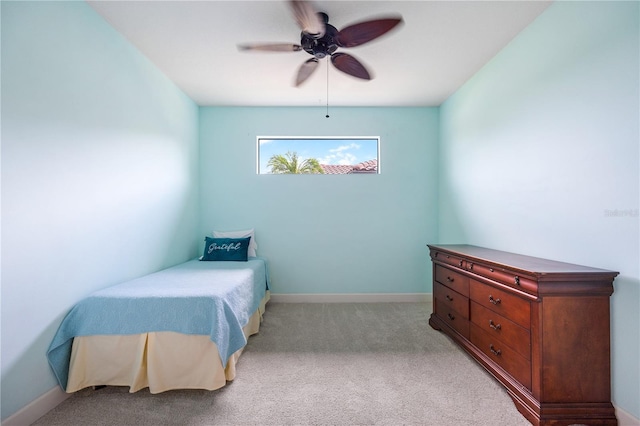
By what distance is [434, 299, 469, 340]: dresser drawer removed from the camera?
2.36m

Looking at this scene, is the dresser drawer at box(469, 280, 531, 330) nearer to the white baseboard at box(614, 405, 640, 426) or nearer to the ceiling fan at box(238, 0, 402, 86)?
the white baseboard at box(614, 405, 640, 426)

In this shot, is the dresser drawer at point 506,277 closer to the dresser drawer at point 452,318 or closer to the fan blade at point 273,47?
the dresser drawer at point 452,318

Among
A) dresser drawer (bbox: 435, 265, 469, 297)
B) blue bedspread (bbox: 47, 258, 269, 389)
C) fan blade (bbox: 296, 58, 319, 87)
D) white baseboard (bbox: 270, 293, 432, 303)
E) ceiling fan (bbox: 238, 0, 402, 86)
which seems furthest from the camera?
white baseboard (bbox: 270, 293, 432, 303)

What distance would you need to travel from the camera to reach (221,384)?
1.86 meters

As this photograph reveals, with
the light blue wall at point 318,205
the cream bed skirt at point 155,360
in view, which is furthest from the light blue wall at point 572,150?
the cream bed skirt at point 155,360

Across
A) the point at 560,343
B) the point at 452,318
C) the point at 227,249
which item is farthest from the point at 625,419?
the point at 227,249

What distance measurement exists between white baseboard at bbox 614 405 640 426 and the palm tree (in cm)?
336

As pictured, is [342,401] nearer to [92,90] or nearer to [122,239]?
[122,239]

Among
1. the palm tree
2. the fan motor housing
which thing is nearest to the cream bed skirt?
the fan motor housing

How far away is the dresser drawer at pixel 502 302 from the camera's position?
1.68m

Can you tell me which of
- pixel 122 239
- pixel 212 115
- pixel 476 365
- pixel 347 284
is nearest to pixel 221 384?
pixel 122 239

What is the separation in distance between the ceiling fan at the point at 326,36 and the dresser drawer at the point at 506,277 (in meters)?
1.74

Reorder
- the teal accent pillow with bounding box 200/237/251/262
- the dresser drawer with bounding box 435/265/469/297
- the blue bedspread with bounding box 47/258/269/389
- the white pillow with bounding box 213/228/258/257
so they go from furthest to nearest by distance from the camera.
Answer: the white pillow with bounding box 213/228/258/257
the teal accent pillow with bounding box 200/237/251/262
the dresser drawer with bounding box 435/265/469/297
the blue bedspread with bounding box 47/258/269/389

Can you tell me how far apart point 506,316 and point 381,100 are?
2.84 metres
